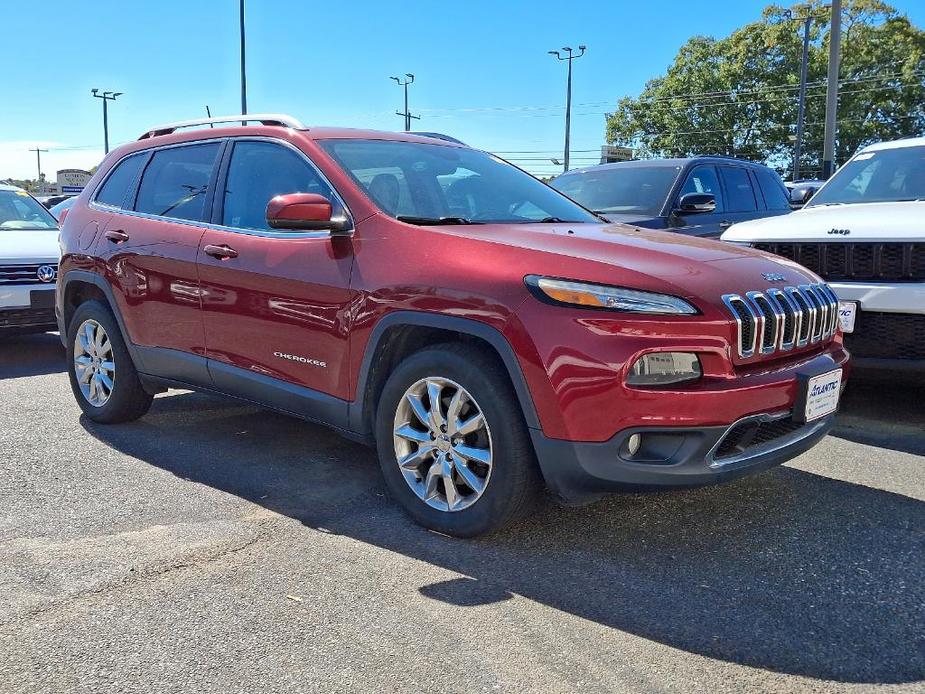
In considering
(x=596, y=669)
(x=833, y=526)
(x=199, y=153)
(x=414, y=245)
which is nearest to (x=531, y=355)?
(x=414, y=245)

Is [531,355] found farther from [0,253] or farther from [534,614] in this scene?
[0,253]

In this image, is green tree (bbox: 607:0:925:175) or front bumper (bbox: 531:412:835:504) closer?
front bumper (bbox: 531:412:835:504)

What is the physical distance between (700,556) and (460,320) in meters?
1.30

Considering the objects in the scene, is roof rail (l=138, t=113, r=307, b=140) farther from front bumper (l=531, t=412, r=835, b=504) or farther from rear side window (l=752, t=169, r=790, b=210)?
rear side window (l=752, t=169, r=790, b=210)

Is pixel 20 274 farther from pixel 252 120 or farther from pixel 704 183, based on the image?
pixel 704 183

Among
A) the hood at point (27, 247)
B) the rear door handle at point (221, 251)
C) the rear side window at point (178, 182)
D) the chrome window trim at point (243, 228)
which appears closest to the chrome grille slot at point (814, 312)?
the chrome window trim at point (243, 228)

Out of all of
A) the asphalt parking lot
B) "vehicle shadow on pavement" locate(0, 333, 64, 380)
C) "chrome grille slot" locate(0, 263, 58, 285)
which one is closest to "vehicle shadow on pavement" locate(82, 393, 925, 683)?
the asphalt parking lot

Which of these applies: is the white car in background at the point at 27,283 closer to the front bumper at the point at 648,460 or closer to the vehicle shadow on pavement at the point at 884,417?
the front bumper at the point at 648,460

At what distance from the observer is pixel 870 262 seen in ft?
16.7

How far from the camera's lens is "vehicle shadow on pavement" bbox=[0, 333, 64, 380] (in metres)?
7.17

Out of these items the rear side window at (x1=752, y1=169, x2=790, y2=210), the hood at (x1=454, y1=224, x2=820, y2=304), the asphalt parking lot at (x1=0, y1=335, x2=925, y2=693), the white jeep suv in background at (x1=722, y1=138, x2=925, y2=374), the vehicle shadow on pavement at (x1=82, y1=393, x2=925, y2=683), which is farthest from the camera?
the rear side window at (x1=752, y1=169, x2=790, y2=210)

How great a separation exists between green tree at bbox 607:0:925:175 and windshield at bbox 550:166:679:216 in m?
37.1

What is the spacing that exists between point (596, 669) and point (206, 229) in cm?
301

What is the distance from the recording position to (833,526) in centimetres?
359
